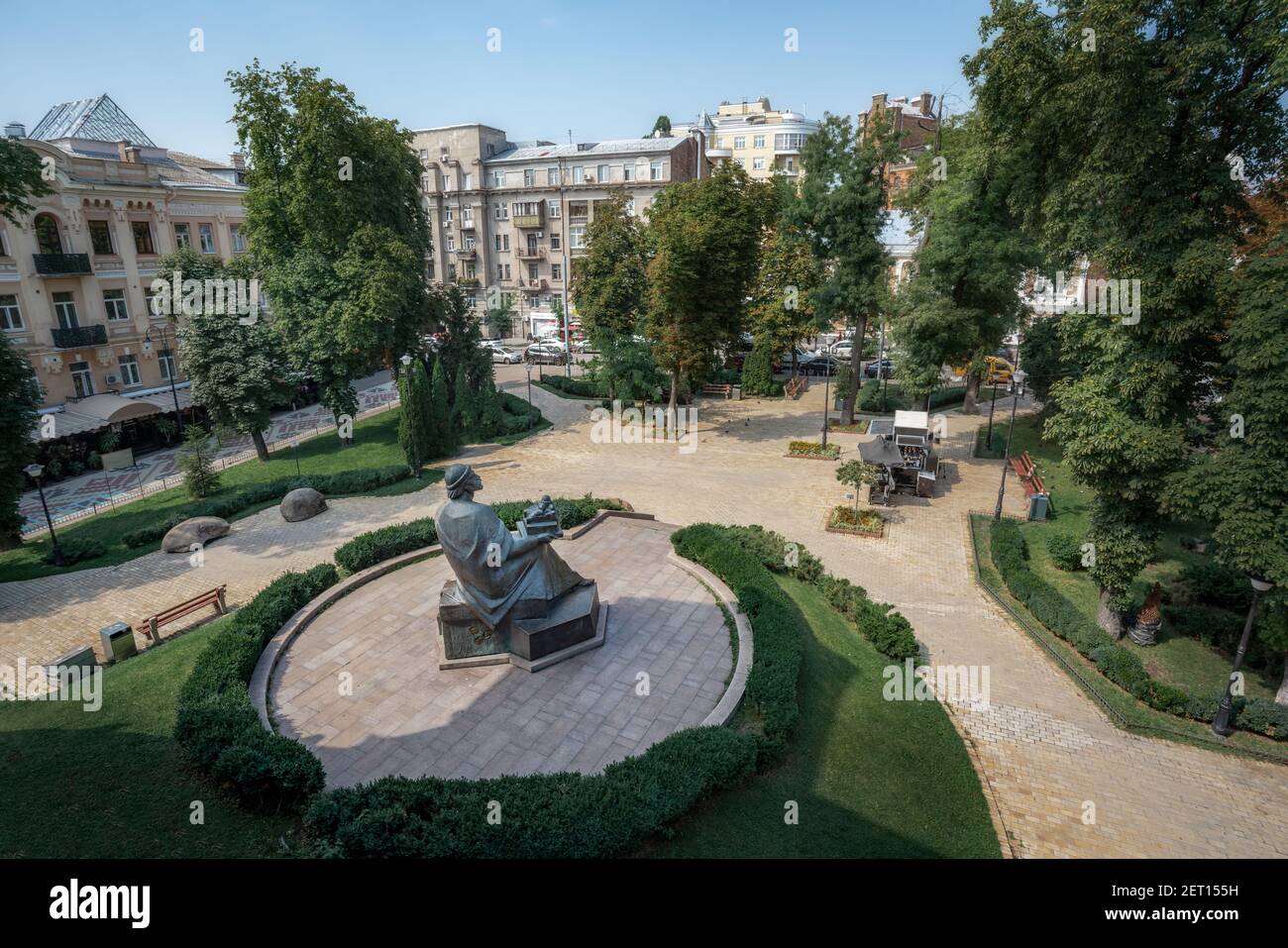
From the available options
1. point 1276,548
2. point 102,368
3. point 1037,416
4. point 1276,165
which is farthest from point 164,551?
point 1037,416

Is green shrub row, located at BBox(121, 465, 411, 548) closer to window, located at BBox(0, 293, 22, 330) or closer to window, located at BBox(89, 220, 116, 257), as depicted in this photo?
window, located at BBox(0, 293, 22, 330)

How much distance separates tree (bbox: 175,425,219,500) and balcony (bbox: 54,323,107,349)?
10.8 meters

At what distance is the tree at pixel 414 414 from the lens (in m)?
27.8

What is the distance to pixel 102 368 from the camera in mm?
34188

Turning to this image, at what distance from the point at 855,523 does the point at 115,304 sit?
36.4 metres

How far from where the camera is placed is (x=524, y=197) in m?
61.0

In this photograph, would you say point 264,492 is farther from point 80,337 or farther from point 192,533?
point 80,337

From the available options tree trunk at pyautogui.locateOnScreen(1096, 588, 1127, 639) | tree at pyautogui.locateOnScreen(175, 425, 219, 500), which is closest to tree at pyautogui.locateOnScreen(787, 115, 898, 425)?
tree trunk at pyautogui.locateOnScreen(1096, 588, 1127, 639)

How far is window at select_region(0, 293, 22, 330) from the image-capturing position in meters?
30.0

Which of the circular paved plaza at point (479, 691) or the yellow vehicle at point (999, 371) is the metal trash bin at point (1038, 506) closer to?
the circular paved plaza at point (479, 691)

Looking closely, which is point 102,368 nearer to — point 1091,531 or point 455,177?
point 455,177

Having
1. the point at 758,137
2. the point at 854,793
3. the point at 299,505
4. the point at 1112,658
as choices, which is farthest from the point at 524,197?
the point at 854,793

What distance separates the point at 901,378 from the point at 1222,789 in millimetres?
19190

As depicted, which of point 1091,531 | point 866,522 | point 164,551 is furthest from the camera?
point 866,522
